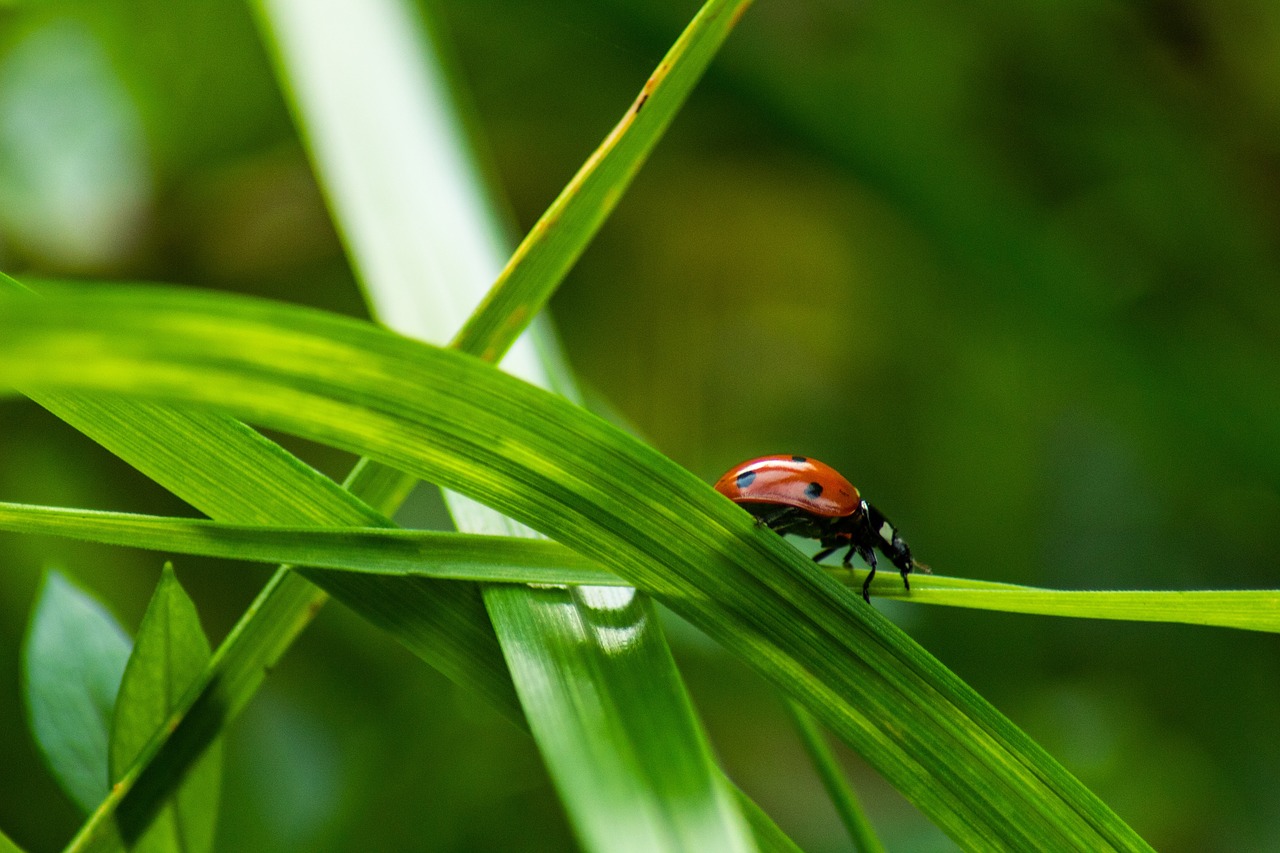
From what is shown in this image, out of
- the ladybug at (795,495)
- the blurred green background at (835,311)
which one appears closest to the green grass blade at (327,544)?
the ladybug at (795,495)

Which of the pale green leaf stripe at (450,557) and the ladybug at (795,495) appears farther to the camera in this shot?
the ladybug at (795,495)

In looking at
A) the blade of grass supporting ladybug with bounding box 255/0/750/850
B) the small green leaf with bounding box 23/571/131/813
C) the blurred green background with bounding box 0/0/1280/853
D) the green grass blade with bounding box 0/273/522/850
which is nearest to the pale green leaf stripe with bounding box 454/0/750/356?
the blade of grass supporting ladybug with bounding box 255/0/750/850

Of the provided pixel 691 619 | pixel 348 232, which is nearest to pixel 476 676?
pixel 691 619

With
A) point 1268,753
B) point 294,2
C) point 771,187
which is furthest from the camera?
point 771,187

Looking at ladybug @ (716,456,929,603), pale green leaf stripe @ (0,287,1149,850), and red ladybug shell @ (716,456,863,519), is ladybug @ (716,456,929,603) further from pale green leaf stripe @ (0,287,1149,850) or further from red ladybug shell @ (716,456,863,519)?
pale green leaf stripe @ (0,287,1149,850)

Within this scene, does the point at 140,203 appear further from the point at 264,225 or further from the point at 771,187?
the point at 771,187

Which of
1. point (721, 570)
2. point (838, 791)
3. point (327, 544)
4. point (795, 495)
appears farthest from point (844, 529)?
point (327, 544)

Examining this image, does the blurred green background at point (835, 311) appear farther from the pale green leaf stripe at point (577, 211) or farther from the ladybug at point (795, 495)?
the pale green leaf stripe at point (577, 211)
